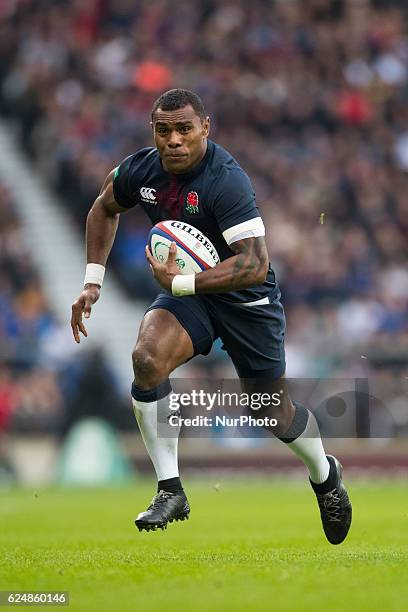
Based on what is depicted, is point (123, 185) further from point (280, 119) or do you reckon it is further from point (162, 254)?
point (280, 119)

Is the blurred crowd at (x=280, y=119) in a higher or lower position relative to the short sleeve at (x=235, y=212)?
lower

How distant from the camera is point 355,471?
671 inches

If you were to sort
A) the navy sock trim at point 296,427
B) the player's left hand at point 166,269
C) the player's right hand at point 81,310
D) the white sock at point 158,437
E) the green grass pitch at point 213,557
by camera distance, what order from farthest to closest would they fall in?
the navy sock trim at point 296,427, the player's right hand at point 81,310, the white sock at point 158,437, the player's left hand at point 166,269, the green grass pitch at point 213,557

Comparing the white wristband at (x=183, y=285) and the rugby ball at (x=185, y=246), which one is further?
the rugby ball at (x=185, y=246)

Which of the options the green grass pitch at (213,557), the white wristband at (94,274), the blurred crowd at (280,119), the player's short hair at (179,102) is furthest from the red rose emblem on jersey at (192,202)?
the blurred crowd at (280,119)

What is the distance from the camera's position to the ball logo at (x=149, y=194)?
24.5 feet

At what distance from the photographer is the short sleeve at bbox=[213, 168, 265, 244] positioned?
7121mm

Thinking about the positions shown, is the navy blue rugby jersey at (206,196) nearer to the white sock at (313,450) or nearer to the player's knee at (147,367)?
the player's knee at (147,367)

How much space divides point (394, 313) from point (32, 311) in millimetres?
5559

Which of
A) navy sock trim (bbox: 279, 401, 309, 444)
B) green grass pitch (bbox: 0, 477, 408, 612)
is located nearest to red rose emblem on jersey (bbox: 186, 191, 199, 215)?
navy sock trim (bbox: 279, 401, 309, 444)

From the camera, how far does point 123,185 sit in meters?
7.66

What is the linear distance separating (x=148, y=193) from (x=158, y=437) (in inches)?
54.9

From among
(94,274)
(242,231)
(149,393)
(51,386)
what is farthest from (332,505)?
(51,386)

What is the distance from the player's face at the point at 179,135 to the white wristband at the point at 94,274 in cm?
87
